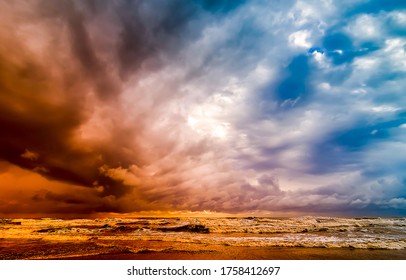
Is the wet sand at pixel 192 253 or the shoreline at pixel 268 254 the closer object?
the shoreline at pixel 268 254

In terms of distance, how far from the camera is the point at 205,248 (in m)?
25.0

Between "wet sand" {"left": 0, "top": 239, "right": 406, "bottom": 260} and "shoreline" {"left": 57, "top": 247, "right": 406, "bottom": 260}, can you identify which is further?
"wet sand" {"left": 0, "top": 239, "right": 406, "bottom": 260}

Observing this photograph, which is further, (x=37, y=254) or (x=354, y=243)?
(x=354, y=243)

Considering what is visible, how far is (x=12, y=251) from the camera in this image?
24.4m

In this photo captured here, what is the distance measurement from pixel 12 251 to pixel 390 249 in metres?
36.3

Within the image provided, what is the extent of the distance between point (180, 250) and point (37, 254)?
12.5m

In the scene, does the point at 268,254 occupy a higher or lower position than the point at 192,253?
lower

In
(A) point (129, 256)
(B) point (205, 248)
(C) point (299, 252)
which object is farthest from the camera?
(B) point (205, 248)
